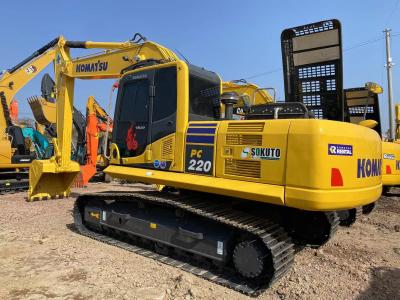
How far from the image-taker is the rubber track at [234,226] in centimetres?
406

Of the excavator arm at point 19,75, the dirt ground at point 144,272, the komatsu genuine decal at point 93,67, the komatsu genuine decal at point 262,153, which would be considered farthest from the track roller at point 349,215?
the excavator arm at point 19,75

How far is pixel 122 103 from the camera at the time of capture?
5.76 meters

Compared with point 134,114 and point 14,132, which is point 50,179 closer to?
point 14,132

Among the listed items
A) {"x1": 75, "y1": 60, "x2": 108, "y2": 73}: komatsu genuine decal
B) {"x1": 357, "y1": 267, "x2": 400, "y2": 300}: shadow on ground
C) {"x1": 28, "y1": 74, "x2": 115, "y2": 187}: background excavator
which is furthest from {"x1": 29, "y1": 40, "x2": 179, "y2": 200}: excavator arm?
{"x1": 357, "y1": 267, "x2": 400, "y2": 300}: shadow on ground

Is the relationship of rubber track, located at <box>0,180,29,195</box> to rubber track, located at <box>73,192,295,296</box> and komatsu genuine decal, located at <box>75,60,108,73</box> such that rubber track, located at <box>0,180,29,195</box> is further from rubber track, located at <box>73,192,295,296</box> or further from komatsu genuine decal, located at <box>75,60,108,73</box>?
rubber track, located at <box>73,192,295,296</box>

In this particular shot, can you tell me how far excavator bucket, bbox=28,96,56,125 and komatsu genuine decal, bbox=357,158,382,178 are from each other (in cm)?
1143

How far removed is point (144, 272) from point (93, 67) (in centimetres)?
468

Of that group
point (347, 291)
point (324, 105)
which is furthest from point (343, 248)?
point (324, 105)

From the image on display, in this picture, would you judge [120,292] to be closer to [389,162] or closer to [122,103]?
[122,103]

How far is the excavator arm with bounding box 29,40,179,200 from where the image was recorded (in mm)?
7262

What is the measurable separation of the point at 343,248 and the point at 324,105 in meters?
2.07

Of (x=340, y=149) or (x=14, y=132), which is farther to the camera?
(x=14, y=132)

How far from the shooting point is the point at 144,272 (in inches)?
183

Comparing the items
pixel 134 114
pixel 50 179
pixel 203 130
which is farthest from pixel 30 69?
pixel 203 130
